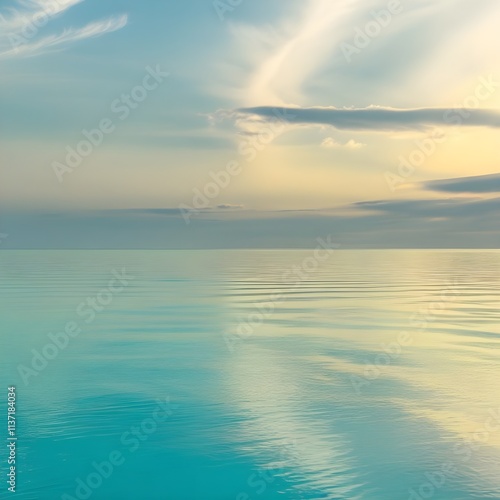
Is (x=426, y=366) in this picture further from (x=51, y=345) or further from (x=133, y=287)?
(x=133, y=287)

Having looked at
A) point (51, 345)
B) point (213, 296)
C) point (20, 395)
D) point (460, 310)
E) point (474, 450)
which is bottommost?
point (474, 450)

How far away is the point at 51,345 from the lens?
24828mm

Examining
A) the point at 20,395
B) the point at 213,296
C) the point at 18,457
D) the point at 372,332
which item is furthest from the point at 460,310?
the point at 18,457

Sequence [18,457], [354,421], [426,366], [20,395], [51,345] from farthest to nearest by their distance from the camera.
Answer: [51,345], [426,366], [20,395], [354,421], [18,457]

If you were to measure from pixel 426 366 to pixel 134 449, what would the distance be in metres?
11.1

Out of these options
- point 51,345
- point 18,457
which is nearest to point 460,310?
point 51,345

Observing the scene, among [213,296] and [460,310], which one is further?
[213,296]

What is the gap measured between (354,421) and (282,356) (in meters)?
7.36

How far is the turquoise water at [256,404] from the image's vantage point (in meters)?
11.9

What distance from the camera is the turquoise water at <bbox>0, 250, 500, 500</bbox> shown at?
11938 mm

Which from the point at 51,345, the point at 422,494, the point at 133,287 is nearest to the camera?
the point at 422,494

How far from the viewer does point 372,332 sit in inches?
1082

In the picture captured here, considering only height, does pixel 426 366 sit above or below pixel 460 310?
below

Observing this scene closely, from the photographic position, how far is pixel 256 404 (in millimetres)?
16344
